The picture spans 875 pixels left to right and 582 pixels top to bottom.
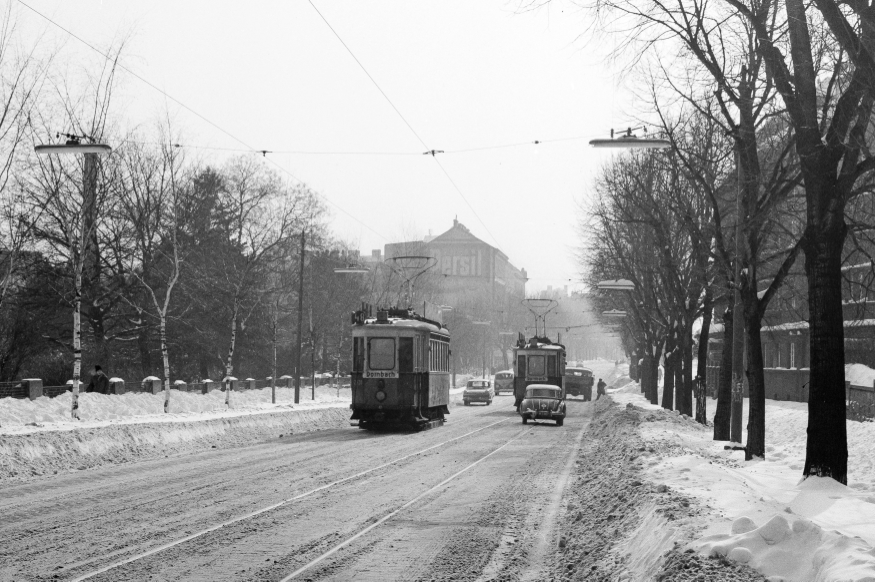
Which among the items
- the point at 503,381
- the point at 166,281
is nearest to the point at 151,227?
the point at 166,281

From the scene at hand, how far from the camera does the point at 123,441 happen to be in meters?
21.8

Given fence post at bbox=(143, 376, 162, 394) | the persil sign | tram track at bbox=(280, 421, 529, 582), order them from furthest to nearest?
fence post at bbox=(143, 376, 162, 394)
the persil sign
tram track at bbox=(280, 421, 529, 582)

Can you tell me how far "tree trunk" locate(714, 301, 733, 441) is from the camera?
22250 mm

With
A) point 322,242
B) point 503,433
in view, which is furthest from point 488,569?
point 322,242

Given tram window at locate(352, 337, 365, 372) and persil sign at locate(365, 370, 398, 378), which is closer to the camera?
persil sign at locate(365, 370, 398, 378)

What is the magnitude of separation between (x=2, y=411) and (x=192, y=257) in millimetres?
27868

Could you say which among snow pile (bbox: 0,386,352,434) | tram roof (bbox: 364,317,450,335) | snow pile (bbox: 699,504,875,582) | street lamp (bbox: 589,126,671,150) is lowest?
snow pile (bbox: 0,386,352,434)

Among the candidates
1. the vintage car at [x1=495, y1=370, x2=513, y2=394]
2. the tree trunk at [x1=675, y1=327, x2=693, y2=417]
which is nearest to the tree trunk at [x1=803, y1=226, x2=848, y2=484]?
the tree trunk at [x1=675, y1=327, x2=693, y2=417]

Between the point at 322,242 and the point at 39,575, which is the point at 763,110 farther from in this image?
the point at 322,242

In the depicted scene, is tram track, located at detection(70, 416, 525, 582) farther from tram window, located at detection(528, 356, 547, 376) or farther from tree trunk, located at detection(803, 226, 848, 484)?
tram window, located at detection(528, 356, 547, 376)

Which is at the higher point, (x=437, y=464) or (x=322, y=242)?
(x=322, y=242)

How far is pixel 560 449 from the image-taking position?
24.5m

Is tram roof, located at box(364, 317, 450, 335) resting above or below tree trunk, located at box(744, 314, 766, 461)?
above

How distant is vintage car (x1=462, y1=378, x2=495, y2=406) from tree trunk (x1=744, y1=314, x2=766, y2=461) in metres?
42.6
